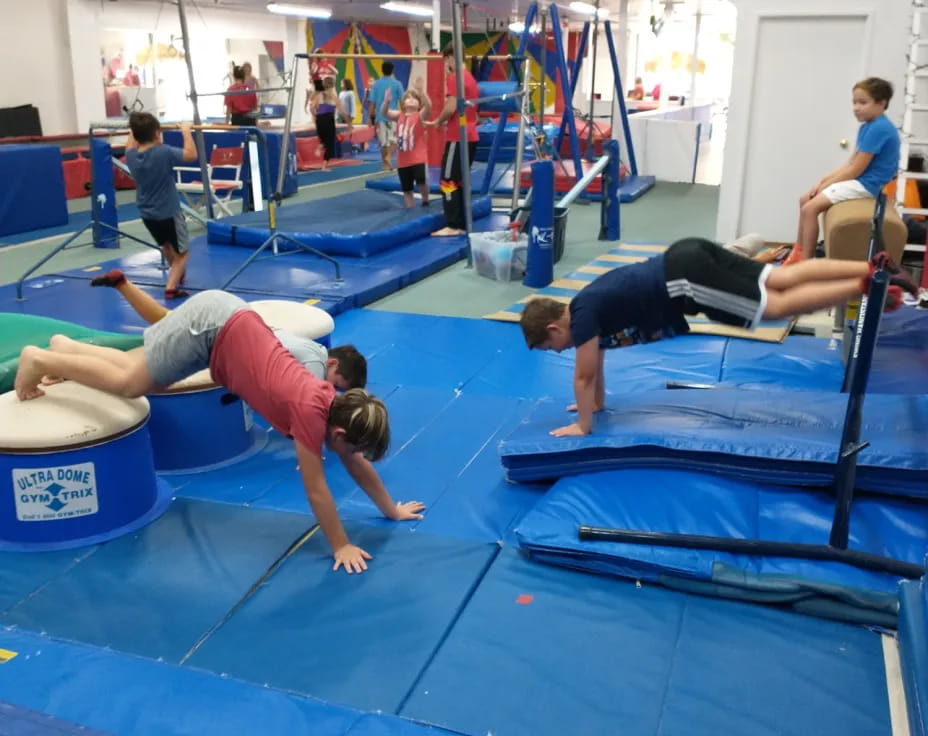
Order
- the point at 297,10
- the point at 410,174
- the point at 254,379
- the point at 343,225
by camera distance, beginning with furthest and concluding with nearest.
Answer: the point at 297,10 → the point at 410,174 → the point at 343,225 → the point at 254,379

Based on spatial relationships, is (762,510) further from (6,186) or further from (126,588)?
(6,186)

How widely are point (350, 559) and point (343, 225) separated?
5696 millimetres

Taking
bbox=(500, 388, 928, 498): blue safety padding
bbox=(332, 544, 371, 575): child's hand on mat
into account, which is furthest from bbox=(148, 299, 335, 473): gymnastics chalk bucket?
bbox=(500, 388, 928, 498): blue safety padding

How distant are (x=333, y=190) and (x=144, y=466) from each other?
9722 mm

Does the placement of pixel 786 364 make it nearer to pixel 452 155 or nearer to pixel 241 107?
pixel 452 155

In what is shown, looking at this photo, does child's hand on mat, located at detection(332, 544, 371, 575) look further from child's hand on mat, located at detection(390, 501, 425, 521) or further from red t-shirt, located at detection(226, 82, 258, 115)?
red t-shirt, located at detection(226, 82, 258, 115)

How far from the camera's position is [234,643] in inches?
107

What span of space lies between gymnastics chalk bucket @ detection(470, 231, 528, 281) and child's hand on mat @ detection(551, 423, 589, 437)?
3.81 m

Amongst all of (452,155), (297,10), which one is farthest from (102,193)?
(297,10)

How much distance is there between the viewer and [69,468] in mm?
3238

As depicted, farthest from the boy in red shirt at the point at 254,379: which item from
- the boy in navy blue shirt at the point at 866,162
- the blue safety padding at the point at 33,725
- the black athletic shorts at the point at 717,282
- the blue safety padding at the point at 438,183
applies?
the blue safety padding at the point at 438,183

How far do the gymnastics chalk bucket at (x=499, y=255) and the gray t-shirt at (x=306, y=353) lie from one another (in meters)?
3.85

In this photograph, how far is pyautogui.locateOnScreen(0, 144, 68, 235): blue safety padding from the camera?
30.5ft

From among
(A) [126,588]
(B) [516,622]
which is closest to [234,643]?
(A) [126,588]
